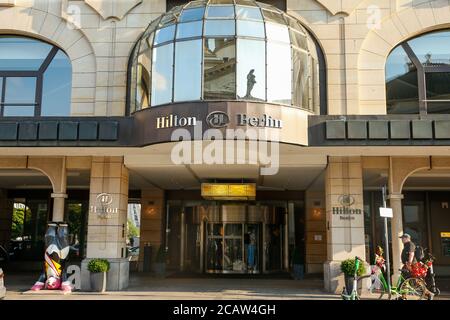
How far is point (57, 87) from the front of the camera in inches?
730

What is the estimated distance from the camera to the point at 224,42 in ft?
50.0

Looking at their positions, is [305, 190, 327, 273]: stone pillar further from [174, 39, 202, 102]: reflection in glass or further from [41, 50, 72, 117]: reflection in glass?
[41, 50, 72, 117]: reflection in glass

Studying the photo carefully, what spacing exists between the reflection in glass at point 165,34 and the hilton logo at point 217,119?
321 centimetres

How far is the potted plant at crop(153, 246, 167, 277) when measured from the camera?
2128cm

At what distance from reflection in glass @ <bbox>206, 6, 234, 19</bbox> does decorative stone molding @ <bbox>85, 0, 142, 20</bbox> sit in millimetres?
3873

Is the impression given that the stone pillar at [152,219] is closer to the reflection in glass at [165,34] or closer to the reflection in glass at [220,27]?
the reflection in glass at [165,34]

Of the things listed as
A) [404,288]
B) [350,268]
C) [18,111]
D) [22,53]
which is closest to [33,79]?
[22,53]

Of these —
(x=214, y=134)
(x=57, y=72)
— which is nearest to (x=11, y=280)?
(x=57, y=72)

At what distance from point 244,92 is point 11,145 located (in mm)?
7708

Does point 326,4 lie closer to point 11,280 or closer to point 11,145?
point 11,145

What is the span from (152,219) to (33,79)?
345 inches

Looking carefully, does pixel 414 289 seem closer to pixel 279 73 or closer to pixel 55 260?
pixel 279 73

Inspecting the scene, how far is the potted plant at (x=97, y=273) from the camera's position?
16141 mm

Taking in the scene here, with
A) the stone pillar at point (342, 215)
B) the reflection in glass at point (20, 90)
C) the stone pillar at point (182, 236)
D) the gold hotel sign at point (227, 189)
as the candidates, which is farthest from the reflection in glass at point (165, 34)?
the stone pillar at point (182, 236)
